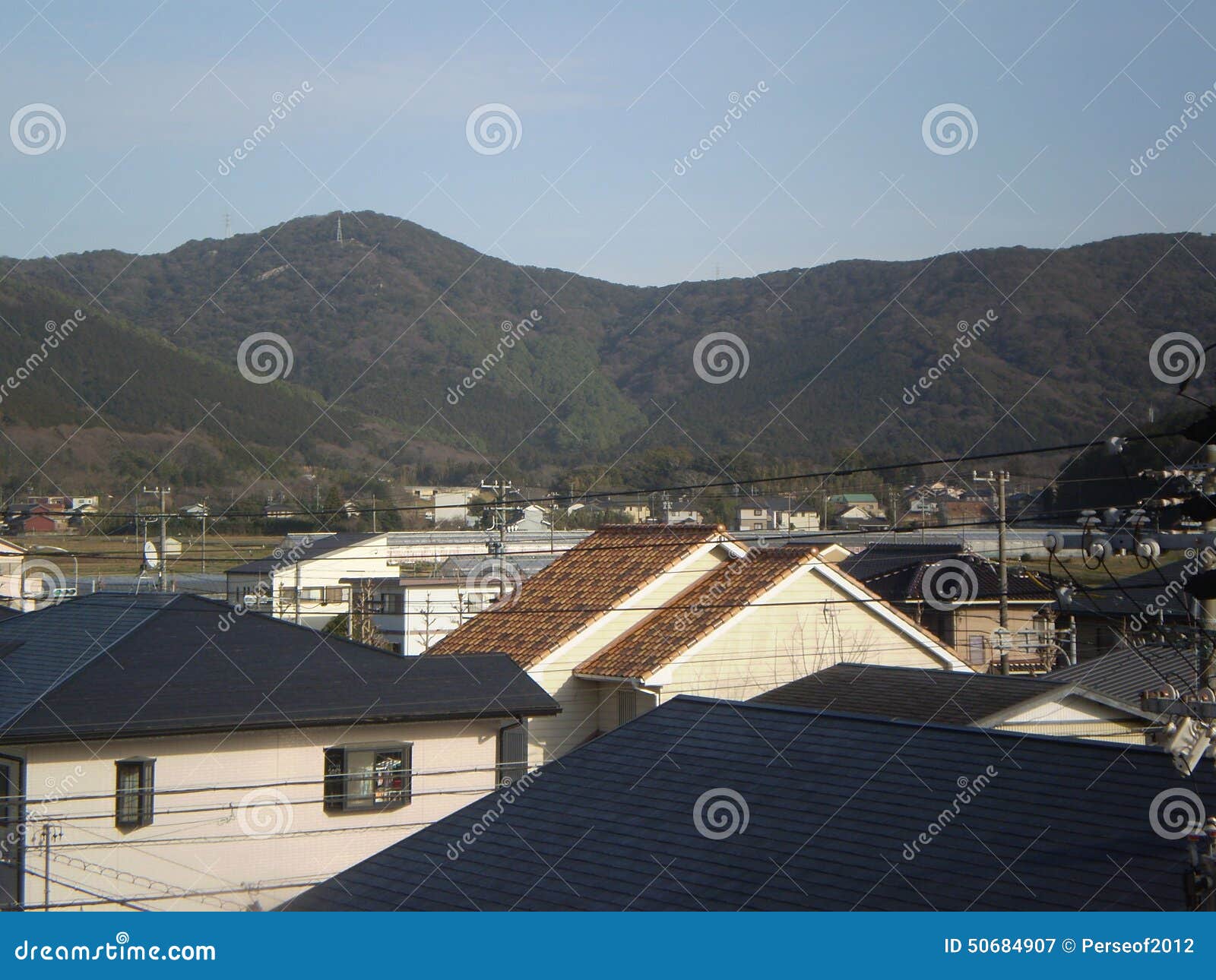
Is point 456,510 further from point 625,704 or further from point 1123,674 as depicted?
point 1123,674

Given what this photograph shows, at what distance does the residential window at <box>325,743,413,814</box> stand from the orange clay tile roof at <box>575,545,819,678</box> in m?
5.17

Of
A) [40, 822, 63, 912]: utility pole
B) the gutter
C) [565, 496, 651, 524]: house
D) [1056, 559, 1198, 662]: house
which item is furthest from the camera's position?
[565, 496, 651, 524]: house

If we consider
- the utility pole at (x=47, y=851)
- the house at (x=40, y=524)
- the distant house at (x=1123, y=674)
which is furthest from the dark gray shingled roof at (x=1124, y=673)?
the house at (x=40, y=524)

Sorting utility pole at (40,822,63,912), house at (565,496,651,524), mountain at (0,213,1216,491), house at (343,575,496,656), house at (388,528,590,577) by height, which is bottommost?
utility pole at (40,822,63,912)

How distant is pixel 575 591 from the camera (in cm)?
2328

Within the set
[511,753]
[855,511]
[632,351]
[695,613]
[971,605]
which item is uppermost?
[632,351]

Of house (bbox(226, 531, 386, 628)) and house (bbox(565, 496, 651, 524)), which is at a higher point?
house (bbox(565, 496, 651, 524))

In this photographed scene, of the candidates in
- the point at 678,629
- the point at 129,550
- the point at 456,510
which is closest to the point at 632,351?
the point at 456,510

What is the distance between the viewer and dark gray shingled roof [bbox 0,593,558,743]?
559 inches

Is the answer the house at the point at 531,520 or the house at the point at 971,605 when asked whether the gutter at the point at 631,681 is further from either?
the house at the point at 531,520

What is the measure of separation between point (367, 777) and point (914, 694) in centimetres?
751

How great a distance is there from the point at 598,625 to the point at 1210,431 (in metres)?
14.8

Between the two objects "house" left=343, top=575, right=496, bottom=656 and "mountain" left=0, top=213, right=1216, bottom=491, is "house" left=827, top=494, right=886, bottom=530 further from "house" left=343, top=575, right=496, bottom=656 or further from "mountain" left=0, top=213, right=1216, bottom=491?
"house" left=343, top=575, right=496, bottom=656

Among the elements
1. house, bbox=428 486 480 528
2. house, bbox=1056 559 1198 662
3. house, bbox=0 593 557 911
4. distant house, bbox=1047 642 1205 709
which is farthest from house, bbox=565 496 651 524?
house, bbox=0 593 557 911
